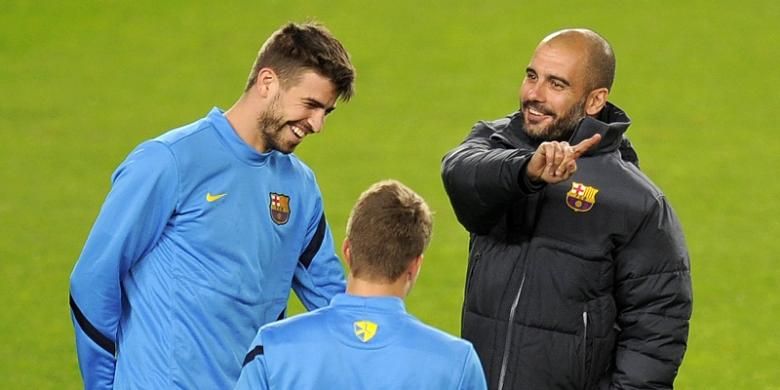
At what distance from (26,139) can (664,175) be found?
5181mm

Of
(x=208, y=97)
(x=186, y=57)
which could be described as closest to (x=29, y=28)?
(x=186, y=57)

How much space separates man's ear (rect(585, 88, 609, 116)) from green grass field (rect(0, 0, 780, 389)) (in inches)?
144

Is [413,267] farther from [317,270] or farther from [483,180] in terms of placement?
[317,270]

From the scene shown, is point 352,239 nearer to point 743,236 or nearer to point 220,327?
point 220,327

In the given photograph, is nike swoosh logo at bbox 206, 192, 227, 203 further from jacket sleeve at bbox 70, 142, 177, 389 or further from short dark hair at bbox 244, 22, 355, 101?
short dark hair at bbox 244, 22, 355, 101

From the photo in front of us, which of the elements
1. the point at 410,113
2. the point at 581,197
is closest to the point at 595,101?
the point at 581,197

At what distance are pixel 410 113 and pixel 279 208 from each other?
891cm

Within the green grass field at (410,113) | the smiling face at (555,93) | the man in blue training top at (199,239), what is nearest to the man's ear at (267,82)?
the man in blue training top at (199,239)

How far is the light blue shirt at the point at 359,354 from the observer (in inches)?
136

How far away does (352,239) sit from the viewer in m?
3.54

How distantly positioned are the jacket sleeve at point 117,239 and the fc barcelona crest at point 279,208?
327mm

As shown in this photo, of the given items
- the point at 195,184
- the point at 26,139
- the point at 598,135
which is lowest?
the point at 26,139

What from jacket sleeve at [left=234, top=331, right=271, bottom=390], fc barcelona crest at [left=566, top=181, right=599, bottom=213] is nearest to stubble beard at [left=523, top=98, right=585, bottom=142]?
fc barcelona crest at [left=566, top=181, right=599, bottom=213]

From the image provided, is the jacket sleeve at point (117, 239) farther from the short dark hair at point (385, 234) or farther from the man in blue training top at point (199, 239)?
the short dark hair at point (385, 234)
